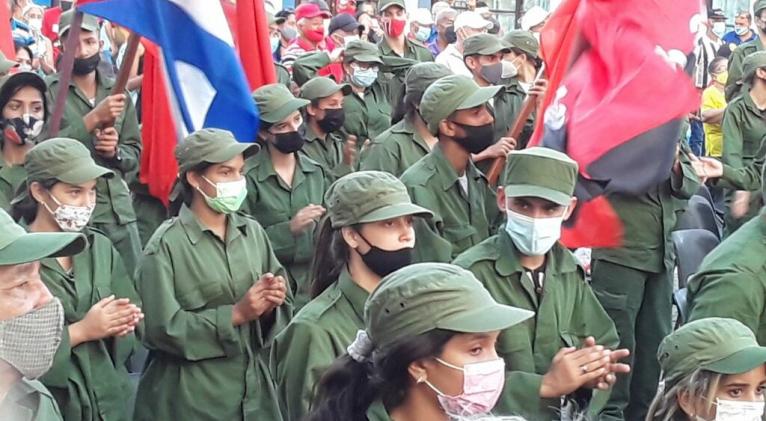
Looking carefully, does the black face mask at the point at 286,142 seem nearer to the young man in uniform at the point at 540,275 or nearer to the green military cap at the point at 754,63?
the young man in uniform at the point at 540,275

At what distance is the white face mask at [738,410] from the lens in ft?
13.4

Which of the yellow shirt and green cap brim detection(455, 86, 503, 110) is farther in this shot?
the yellow shirt

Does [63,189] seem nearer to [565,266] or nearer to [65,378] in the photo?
[65,378]

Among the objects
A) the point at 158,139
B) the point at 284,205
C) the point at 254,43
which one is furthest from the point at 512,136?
the point at 158,139

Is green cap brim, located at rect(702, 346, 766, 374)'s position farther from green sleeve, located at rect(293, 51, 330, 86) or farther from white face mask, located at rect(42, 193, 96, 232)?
green sleeve, located at rect(293, 51, 330, 86)

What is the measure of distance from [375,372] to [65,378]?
2.01m

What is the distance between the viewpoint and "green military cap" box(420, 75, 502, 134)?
6.53 meters

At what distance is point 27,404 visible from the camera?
3512 mm

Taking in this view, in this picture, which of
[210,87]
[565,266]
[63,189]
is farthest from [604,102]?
[63,189]

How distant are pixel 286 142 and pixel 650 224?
2087mm

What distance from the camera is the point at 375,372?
339 centimetres

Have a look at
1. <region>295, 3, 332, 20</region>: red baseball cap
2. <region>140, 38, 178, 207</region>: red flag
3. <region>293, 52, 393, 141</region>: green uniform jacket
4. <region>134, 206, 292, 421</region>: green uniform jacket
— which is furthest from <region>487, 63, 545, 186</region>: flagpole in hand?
<region>295, 3, 332, 20</region>: red baseball cap

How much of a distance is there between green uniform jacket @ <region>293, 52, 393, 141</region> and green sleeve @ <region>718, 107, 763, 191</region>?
2.82 m

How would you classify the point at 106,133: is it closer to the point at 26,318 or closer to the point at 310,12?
the point at 26,318
